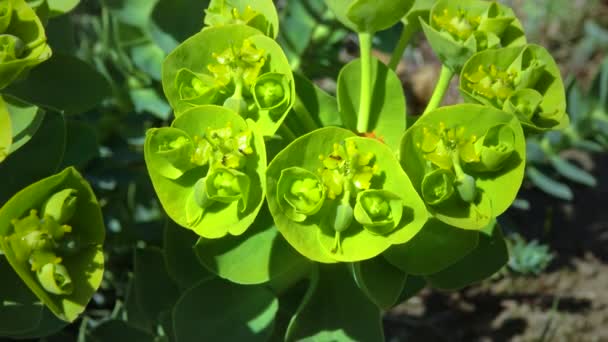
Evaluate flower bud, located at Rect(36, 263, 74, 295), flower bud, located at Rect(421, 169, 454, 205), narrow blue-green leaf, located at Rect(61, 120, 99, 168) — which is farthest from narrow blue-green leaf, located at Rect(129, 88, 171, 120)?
flower bud, located at Rect(421, 169, 454, 205)

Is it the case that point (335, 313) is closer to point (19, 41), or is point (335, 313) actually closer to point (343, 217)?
Answer: point (343, 217)

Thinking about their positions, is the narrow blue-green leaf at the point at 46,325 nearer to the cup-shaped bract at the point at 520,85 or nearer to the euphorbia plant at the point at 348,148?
the euphorbia plant at the point at 348,148

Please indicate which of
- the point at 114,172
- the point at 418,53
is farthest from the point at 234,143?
the point at 418,53

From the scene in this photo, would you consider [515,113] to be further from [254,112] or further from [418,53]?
[418,53]

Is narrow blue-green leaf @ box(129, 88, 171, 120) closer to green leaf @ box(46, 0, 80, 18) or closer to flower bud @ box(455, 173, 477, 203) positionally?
green leaf @ box(46, 0, 80, 18)

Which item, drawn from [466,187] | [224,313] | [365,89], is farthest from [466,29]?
[224,313]

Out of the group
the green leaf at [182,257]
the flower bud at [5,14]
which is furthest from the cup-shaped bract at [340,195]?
the flower bud at [5,14]
